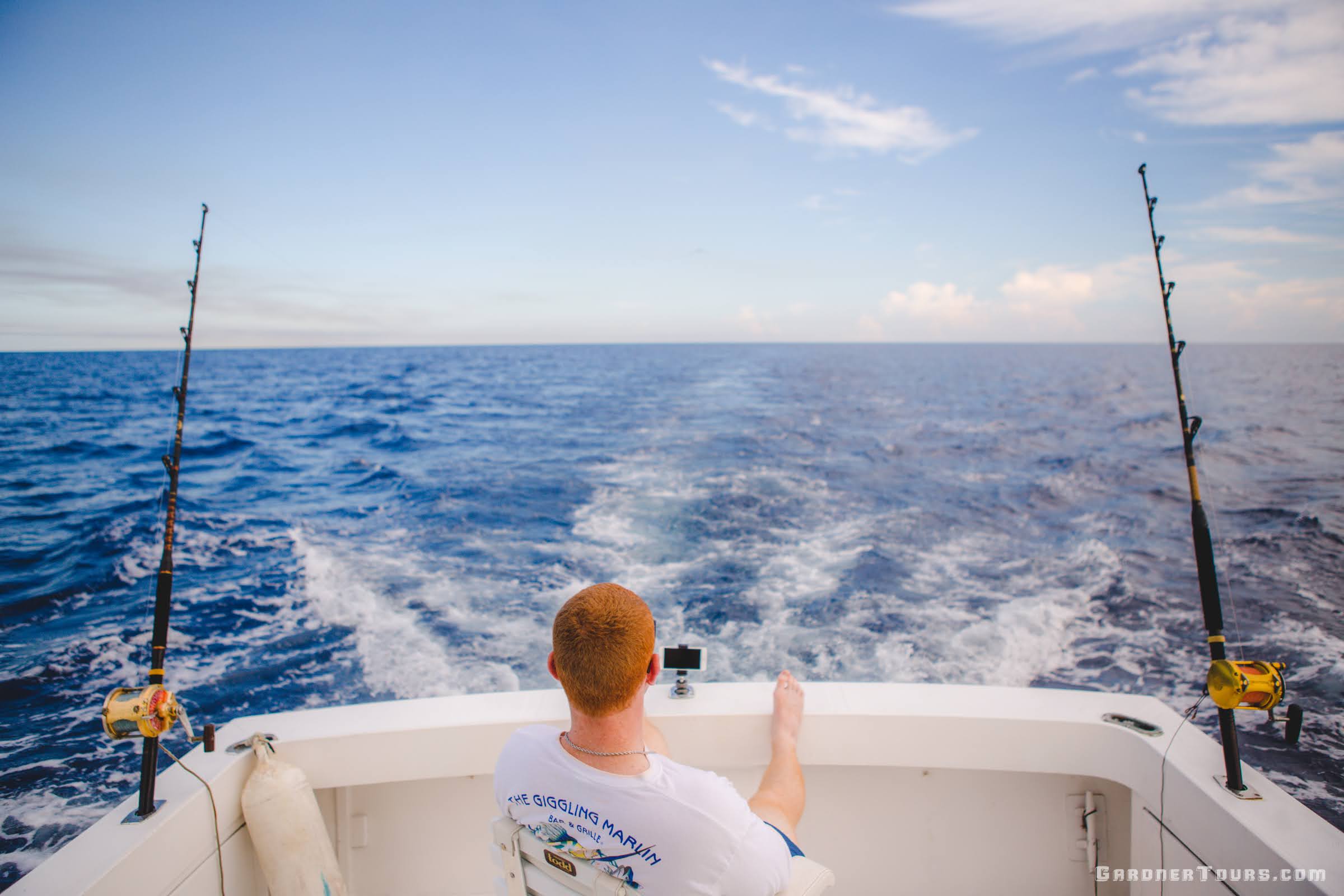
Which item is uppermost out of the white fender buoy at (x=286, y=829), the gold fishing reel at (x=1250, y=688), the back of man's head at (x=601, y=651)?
the back of man's head at (x=601, y=651)

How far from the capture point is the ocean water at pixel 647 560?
3475mm

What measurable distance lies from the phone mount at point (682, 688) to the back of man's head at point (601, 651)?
75 centimetres

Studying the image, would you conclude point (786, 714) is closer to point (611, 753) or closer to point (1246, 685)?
point (611, 753)

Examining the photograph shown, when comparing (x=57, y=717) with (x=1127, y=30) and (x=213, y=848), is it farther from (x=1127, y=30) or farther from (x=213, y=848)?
(x=1127, y=30)

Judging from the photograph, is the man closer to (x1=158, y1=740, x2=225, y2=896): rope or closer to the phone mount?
the phone mount

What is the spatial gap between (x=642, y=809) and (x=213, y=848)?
117 cm

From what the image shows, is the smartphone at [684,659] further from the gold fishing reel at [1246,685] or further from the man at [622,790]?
the gold fishing reel at [1246,685]

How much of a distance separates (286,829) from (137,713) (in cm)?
46

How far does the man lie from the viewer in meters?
0.93

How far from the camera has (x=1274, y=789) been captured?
1271 mm

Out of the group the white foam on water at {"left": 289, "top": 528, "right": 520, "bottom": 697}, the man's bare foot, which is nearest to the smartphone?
the man's bare foot

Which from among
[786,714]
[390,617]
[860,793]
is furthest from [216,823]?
[390,617]

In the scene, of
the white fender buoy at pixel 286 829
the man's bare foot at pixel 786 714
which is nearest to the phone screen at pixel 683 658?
the man's bare foot at pixel 786 714

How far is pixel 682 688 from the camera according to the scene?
1.72m
